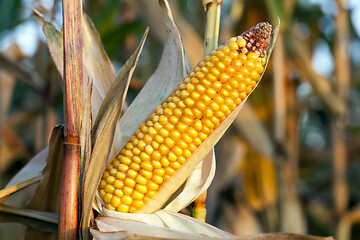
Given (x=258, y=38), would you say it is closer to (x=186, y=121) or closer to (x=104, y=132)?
(x=186, y=121)

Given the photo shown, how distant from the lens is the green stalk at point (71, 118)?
59 centimetres

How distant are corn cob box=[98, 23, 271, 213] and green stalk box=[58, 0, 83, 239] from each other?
0.09 m

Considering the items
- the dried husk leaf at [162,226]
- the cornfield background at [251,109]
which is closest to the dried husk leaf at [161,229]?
the dried husk leaf at [162,226]

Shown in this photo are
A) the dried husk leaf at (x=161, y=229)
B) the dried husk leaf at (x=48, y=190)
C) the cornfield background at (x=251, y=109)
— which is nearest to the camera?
the dried husk leaf at (x=161, y=229)

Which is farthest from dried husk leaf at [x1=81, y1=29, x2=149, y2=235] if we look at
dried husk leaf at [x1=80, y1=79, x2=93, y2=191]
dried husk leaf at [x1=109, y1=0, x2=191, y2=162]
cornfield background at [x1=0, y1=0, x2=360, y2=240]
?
cornfield background at [x1=0, y1=0, x2=360, y2=240]

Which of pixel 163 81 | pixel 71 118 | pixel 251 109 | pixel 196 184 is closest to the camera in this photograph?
pixel 71 118

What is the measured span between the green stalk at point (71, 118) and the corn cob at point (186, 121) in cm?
9

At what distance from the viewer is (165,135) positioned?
2.26ft

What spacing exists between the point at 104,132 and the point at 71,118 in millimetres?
65

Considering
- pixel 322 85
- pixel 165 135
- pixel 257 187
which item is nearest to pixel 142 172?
pixel 165 135

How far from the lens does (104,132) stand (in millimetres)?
641

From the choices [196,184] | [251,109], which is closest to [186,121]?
[196,184]

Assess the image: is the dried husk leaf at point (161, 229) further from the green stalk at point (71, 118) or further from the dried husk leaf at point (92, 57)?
→ the dried husk leaf at point (92, 57)

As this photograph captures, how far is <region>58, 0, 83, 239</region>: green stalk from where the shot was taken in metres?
0.59
